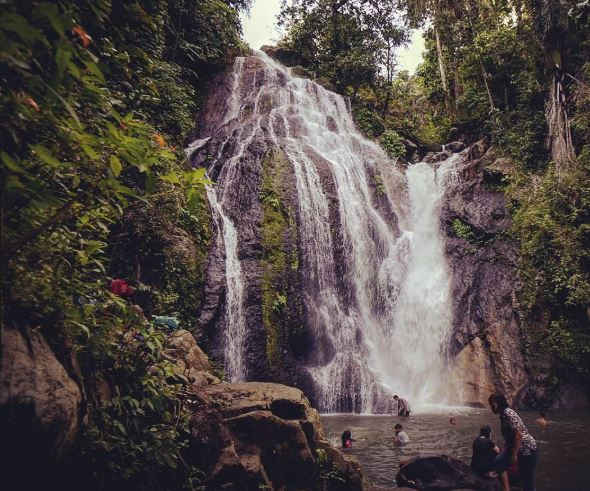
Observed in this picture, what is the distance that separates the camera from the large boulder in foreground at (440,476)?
5.81 m

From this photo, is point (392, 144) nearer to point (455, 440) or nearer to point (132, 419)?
point (455, 440)

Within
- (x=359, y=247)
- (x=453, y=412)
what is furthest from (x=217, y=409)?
(x=359, y=247)

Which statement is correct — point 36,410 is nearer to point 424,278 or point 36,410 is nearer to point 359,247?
point 359,247

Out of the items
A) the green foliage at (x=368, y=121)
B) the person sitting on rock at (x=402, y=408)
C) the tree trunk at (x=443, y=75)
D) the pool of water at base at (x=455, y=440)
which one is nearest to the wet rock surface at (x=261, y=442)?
the pool of water at base at (x=455, y=440)

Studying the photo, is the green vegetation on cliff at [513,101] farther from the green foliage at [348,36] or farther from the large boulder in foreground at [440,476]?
the large boulder in foreground at [440,476]

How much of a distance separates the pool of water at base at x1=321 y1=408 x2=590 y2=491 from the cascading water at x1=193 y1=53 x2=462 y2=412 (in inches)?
62.2

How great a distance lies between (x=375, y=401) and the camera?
11.6 meters

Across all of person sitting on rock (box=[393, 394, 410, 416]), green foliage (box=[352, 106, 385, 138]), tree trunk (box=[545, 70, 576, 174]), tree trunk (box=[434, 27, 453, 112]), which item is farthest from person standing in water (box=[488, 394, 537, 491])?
tree trunk (box=[434, 27, 453, 112])

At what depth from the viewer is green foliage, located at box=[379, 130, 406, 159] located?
20.4 m

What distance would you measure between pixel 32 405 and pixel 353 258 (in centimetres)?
1295

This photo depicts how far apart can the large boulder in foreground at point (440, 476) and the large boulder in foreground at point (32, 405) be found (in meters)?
5.27

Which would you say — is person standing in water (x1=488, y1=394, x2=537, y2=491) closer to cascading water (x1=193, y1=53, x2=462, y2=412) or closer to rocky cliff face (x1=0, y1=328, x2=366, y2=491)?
rocky cliff face (x1=0, y1=328, x2=366, y2=491)

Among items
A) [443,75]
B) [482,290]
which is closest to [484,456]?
[482,290]

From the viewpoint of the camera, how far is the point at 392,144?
2083cm
